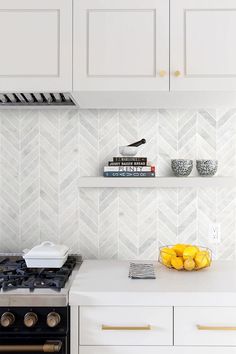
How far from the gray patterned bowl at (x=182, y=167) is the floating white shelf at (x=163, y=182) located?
0.35 ft

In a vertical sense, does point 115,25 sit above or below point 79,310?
above

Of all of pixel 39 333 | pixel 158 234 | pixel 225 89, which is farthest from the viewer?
pixel 158 234

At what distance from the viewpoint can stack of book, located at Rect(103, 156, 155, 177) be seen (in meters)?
2.24

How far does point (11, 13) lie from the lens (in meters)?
2.01

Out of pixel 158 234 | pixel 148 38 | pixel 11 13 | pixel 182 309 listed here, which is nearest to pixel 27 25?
pixel 11 13

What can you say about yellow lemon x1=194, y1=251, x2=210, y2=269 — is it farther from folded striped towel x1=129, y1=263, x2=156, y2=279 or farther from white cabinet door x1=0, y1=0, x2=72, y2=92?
white cabinet door x1=0, y1=0, x2=72, y2=92

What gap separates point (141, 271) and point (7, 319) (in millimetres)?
719

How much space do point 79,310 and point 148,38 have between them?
4.40 feet

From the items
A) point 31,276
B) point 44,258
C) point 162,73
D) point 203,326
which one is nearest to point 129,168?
point 162,73

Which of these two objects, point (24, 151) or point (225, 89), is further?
point (24, 151)

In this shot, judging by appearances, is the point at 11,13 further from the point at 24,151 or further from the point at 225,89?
the point at 225,89

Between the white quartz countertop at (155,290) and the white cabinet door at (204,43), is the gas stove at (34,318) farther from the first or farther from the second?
the white cabinet door at (204,43)

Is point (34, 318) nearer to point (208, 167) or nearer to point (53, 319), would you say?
point (53, 319)

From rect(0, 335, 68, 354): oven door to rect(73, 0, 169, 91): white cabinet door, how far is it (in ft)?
3.93
